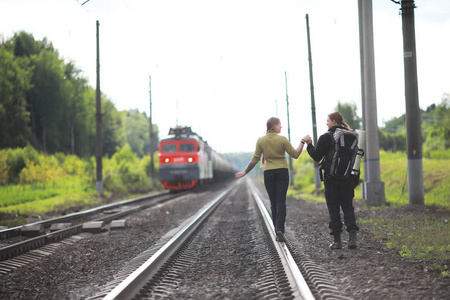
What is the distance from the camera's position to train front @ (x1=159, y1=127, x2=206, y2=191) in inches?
901

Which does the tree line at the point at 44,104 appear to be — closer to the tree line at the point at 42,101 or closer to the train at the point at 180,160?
the tree line at the point at 42,101

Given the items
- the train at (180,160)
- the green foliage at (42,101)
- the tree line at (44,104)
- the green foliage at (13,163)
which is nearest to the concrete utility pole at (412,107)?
the train at (180,160)

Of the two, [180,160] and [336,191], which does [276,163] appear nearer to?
[336,191]

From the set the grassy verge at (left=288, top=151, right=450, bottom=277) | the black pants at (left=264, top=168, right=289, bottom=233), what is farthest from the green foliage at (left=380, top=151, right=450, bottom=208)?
the black pants at (left=264, top=168, right=289, bottom=233)

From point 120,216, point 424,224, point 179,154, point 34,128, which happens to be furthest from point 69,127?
point 424,224

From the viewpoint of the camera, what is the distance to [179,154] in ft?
76.4

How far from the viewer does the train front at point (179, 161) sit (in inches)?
901

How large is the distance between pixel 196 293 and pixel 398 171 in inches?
595

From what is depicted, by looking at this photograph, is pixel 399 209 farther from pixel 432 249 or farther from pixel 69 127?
pixel 69 127

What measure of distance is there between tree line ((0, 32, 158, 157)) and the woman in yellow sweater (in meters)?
23.8

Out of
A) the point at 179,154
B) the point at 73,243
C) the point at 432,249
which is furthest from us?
the point at 179,154

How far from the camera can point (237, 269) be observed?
4875 millimetres

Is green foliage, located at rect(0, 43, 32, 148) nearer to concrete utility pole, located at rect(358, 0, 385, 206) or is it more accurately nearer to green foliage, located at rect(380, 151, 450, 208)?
green foliage, located at rect(380, 151, 450, 208)

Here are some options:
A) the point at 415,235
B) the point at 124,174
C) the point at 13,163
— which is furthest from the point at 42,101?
the point at 415,235
